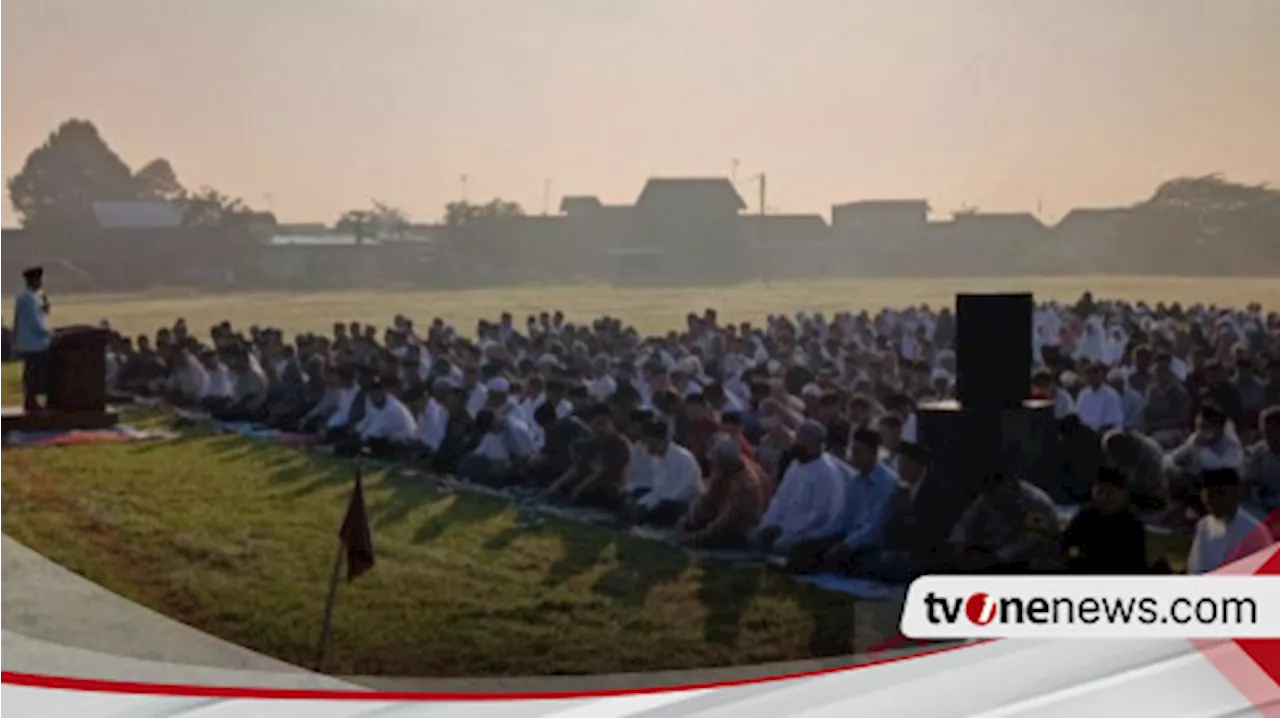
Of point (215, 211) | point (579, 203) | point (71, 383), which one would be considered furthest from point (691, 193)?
point (71, 383)

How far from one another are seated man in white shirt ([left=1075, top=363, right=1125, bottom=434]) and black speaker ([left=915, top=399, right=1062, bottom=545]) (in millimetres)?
70

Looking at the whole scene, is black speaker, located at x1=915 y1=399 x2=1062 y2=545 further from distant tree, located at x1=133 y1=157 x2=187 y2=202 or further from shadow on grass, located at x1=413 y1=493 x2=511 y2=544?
distant tree, located at x1=133 y1=157 x2=187 y2=202

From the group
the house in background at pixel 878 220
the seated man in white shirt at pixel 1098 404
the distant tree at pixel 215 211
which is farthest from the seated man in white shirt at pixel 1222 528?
the distant tree at pixel 215 211

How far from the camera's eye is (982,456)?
188 centimetres

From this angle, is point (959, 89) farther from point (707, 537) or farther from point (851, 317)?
point (707, 537)

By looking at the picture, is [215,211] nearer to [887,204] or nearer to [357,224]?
[357,224]

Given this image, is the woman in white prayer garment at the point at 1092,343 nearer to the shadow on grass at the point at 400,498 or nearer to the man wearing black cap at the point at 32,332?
the shadow on grass at the point at 400,498

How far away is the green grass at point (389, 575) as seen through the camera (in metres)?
1.90

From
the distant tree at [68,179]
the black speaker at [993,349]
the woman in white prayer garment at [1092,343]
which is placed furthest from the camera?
the woman in white prayer garment at [1092,343]

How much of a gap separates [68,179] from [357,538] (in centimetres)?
56

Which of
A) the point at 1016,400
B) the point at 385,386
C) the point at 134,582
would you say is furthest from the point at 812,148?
the point at 134,582

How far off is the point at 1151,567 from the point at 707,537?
22.6 inches

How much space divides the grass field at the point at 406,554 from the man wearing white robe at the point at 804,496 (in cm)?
6

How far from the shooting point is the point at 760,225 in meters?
1.93
